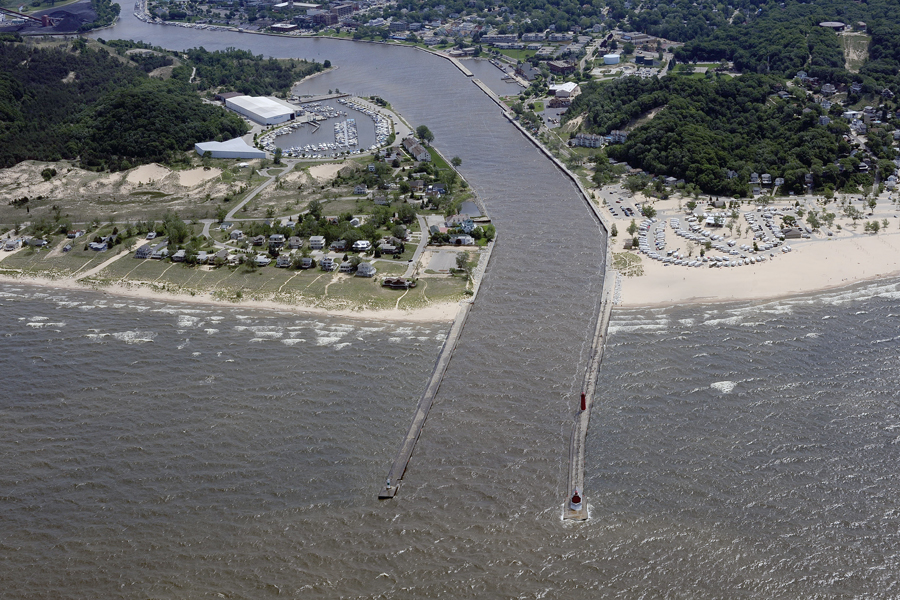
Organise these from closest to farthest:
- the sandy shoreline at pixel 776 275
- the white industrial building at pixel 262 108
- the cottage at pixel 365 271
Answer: the sandy shoreline at pixel 776 275
the cottage at pixel 365 271
the white industrial building at pixel 262 108

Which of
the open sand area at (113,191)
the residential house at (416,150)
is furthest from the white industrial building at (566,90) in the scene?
the open sand area at (113,191)

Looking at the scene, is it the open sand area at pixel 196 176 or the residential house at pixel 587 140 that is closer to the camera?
the open sand area at pixel 196 176

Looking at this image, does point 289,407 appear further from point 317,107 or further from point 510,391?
point 317,107

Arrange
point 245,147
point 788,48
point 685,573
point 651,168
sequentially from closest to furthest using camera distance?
point 685,573 → point 651,168 → point 245,147 → point 788,48

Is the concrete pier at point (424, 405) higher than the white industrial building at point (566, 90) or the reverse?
the reverse

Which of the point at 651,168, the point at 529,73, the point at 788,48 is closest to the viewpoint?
the point at 651,168

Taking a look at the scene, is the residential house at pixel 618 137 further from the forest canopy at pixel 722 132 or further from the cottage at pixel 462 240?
the cottage at pixel 462 240

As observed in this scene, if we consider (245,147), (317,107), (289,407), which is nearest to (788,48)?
(317,107)
